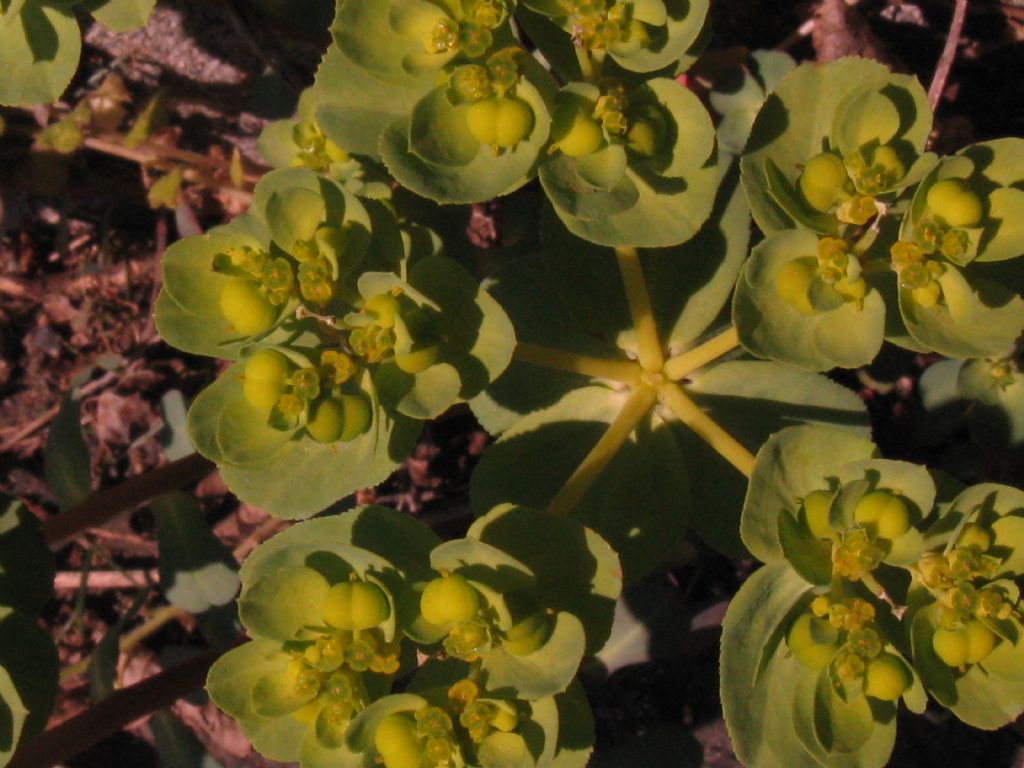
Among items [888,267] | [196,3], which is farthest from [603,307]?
[196,3]

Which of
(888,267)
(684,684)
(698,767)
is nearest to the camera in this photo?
(888,267)

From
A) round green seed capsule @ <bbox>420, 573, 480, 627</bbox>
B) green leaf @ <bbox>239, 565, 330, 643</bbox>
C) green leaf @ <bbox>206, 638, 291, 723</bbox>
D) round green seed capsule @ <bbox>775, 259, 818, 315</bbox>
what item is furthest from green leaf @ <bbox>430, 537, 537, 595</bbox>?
round green seed capsule @ <bbox>775, 259, 818, 315</bbox>

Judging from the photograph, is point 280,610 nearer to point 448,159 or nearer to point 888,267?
point 448,159

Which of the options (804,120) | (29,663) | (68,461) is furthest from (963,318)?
(68,461)

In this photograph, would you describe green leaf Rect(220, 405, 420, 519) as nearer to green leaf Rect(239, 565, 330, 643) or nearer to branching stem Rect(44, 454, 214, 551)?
green leaf Rect(239, 565, 330, 643)

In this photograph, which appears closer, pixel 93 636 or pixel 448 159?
pixel 448 159

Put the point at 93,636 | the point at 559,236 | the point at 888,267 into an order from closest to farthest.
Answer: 1. the point at 888,267
2. the point at 559,236
3. the point at 93,636
